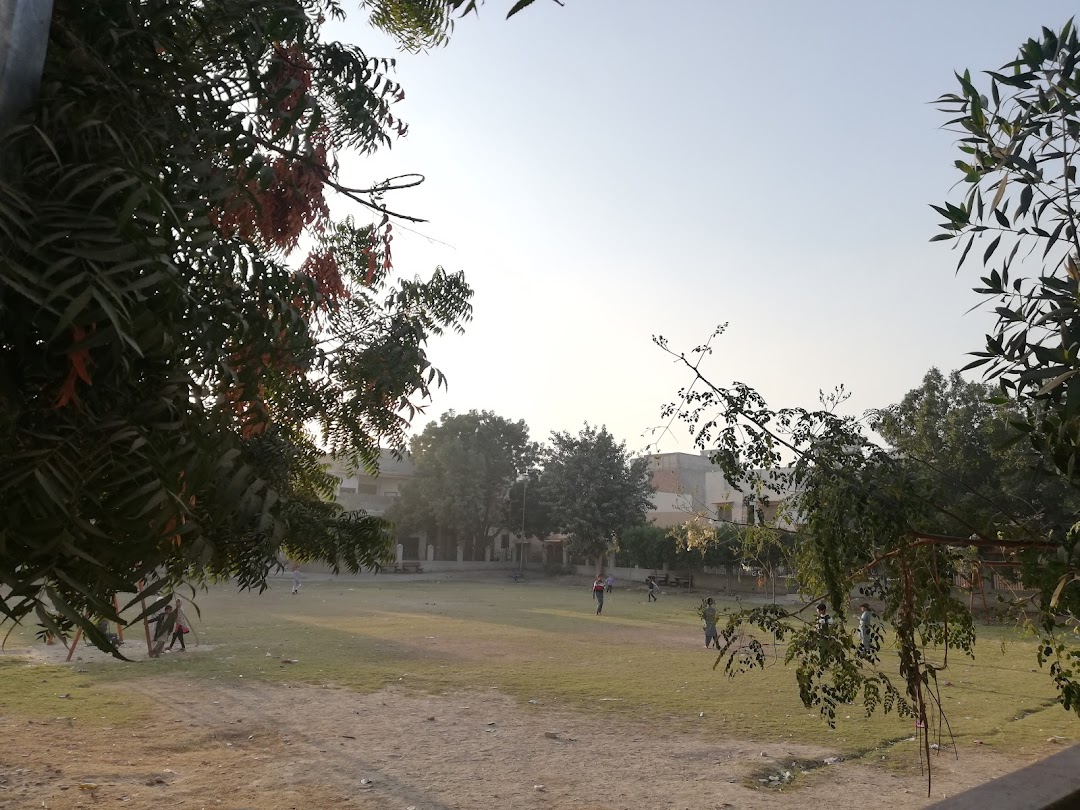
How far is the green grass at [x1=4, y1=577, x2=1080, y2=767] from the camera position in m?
12.1

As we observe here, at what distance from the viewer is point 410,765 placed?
9625mm

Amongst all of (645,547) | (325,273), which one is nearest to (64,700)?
(325,273)

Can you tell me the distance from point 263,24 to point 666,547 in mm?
46670

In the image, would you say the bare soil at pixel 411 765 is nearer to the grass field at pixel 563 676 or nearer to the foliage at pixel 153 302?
the grass field at pixel 563 676

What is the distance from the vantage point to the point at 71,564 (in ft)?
7.52

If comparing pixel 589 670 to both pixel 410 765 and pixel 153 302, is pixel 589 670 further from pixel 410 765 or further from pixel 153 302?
pixel 153 302

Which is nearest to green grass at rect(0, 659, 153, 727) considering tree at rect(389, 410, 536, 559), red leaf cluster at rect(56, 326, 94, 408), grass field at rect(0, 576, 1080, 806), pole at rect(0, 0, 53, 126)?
grass field at rect(0, 576, 1080, 806)

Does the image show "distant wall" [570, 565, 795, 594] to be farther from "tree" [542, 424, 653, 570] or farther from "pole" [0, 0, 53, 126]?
"pole" [0, 0, 53, 126]

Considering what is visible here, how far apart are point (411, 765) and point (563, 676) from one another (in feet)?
22.6

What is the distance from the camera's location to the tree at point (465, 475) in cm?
5678

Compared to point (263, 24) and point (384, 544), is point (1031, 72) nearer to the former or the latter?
point (263, 24)

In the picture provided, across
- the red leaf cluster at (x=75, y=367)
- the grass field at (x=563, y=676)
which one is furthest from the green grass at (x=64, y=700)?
the red leaf cluster at (x=75, y=367)

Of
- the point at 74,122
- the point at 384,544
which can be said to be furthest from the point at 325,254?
the point at 74,122

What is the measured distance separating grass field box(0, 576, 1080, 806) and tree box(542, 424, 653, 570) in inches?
933
